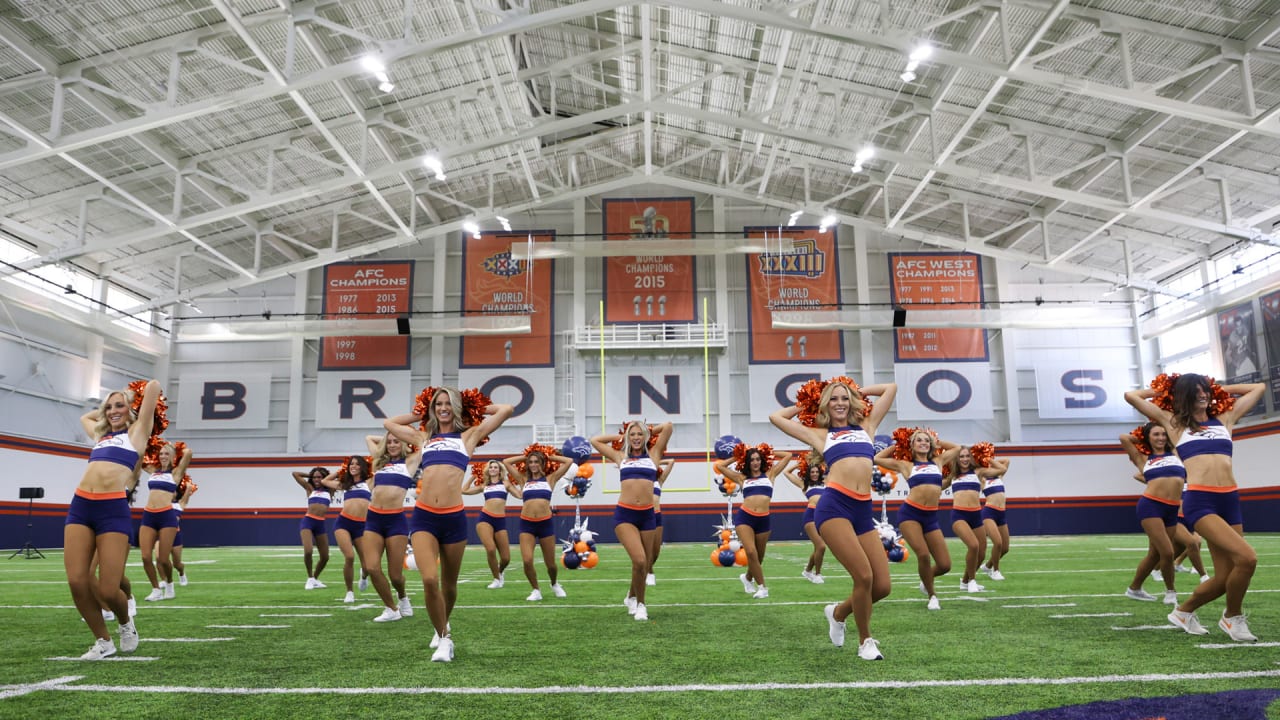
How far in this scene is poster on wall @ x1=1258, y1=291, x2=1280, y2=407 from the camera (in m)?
22.1

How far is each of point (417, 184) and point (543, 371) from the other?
7.07 meters

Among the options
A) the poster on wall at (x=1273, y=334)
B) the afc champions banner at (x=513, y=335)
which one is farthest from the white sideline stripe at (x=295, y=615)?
the poster on wall at (x=1273, y=334)

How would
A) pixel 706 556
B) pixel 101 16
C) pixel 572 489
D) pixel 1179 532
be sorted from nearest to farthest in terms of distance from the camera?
pixel 1179 532 → pixel 101 16 → pixel 572 489 → pixel 706 556

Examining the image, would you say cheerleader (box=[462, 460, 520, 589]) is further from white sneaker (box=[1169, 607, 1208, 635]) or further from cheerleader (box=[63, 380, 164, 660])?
white sneaker (box=[1169, 607, 1208, 635])

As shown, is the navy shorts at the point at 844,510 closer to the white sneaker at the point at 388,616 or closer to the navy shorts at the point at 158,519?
the white sneaker at the point at 388,616

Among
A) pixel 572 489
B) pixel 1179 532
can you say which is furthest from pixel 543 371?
pixel 1179 532

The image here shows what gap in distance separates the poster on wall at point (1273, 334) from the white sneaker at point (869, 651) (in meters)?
22.8

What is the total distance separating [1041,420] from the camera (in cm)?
2745

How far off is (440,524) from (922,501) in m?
4.82

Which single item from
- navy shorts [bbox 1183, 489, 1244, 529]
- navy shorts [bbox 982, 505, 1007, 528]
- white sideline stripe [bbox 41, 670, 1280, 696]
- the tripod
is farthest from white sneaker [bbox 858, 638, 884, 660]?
the tripod

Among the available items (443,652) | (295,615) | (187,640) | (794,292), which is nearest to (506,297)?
(794,292)

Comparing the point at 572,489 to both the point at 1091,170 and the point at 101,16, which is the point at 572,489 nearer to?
the point at 101,16

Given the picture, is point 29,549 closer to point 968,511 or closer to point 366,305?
point 366,305

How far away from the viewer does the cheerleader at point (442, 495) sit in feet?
18.1
